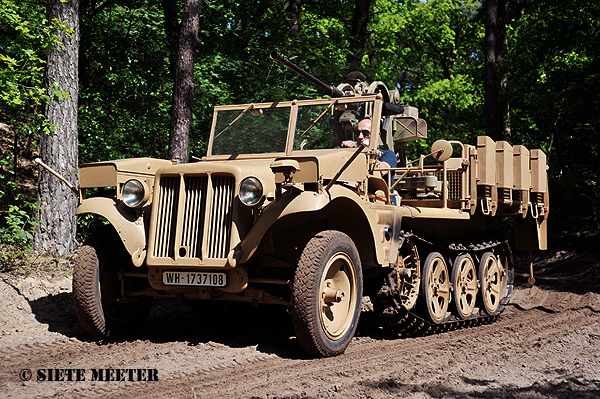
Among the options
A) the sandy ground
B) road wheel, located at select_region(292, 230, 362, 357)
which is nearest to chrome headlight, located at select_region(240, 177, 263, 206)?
road wheel, located at select_region(292, 230, 362, 357)

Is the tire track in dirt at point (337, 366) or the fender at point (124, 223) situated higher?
the fender at point (124, 223)

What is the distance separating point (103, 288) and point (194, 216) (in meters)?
1.37

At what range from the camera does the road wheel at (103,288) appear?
6.71 m

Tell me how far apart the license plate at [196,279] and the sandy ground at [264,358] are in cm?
62

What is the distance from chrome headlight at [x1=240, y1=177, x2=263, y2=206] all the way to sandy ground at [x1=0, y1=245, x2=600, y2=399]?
1.40m

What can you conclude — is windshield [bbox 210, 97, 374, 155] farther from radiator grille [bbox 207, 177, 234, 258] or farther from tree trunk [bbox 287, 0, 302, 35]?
tree trunk [bbox 287, 0, 302, 35]

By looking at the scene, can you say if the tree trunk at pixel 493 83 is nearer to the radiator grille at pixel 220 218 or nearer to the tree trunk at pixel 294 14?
the tree trunk at pixel 294 14

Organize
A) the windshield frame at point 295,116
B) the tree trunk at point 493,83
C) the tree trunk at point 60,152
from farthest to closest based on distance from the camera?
the tree trunk at point 493,83 → the tree trunk at point 60,152 → the windshield frame at point 295,116

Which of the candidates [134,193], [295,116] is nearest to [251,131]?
[295,116]

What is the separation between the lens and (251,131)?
839 centimetres

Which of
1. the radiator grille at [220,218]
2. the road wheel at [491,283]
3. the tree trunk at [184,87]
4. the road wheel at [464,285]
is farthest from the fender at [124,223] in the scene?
the road wheel at [491,283]

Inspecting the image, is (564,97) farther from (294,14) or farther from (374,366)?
(374,366)

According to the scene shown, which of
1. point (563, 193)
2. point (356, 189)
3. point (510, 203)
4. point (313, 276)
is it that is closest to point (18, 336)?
point (313, 276)

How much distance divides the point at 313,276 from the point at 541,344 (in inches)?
111
